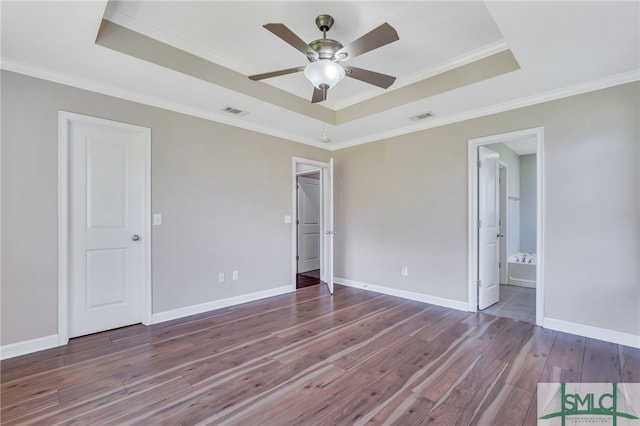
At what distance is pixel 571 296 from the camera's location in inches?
119

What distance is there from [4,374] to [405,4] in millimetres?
4118

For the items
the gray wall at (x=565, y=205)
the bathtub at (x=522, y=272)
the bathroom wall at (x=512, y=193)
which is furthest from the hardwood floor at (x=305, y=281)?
the bathroom wall at (x=512, y=193)

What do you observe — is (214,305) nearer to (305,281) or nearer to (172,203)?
(172,203)

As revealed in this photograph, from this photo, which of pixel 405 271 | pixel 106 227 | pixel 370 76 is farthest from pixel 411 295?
pixel 106 227

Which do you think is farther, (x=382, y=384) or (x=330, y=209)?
(x=330, y=209)

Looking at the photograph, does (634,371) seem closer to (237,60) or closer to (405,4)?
(405,4)

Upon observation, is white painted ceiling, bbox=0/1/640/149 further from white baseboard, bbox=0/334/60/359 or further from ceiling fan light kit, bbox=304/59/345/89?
white baseboard, bbox=0/334/60/359

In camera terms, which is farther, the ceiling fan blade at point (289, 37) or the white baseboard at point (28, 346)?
the white baseboard at point (28, 346)

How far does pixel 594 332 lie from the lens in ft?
9.40

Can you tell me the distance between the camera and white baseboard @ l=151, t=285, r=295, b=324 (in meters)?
3.33

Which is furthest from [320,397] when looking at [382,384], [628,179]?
[628,179]

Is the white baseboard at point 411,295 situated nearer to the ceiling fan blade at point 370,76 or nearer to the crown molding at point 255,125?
the crown molding at point 255,125

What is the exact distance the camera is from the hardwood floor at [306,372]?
71.3 inches

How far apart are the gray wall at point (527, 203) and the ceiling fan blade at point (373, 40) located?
574cm
